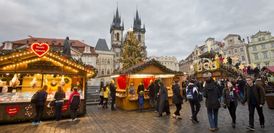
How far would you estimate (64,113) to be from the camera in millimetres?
9070

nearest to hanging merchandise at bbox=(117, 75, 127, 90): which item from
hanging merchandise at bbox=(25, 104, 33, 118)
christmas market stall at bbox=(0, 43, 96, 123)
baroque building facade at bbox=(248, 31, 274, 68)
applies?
christmas market stall at bbox=(0, 43, 96, 123)

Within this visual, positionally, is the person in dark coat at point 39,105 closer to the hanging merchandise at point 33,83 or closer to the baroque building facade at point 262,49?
the hanging merchandise at point 33,83

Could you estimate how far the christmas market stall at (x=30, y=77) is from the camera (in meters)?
8.14

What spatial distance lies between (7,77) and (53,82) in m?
2.51

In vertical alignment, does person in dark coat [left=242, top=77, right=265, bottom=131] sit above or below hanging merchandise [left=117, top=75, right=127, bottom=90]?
below

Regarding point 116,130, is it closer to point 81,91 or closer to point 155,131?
point 155,131

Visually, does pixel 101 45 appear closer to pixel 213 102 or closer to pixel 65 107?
pixel 65 107

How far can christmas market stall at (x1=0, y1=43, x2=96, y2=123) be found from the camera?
8.14 metres

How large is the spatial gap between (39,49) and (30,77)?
2711 mm

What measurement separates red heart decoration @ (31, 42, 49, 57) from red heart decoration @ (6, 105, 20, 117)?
298cm

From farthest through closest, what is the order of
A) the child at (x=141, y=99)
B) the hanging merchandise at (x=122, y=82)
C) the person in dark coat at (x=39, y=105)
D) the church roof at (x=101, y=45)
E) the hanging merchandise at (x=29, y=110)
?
the church roof at (x=101, y=45) < the hanging merchandise at (x=122, y=82) < the child at (x=141, y=99) < the hanging merchandise at (x=29, y=110) < the person in dark coat at (x=39, y=105)

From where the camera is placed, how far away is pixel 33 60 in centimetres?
909

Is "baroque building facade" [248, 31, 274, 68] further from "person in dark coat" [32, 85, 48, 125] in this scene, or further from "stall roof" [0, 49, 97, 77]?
"person in dark coat" [32, 85, 48, 125]

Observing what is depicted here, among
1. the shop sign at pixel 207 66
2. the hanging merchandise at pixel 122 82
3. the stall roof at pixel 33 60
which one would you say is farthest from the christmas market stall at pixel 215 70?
the stall roof at pixel 33 60
